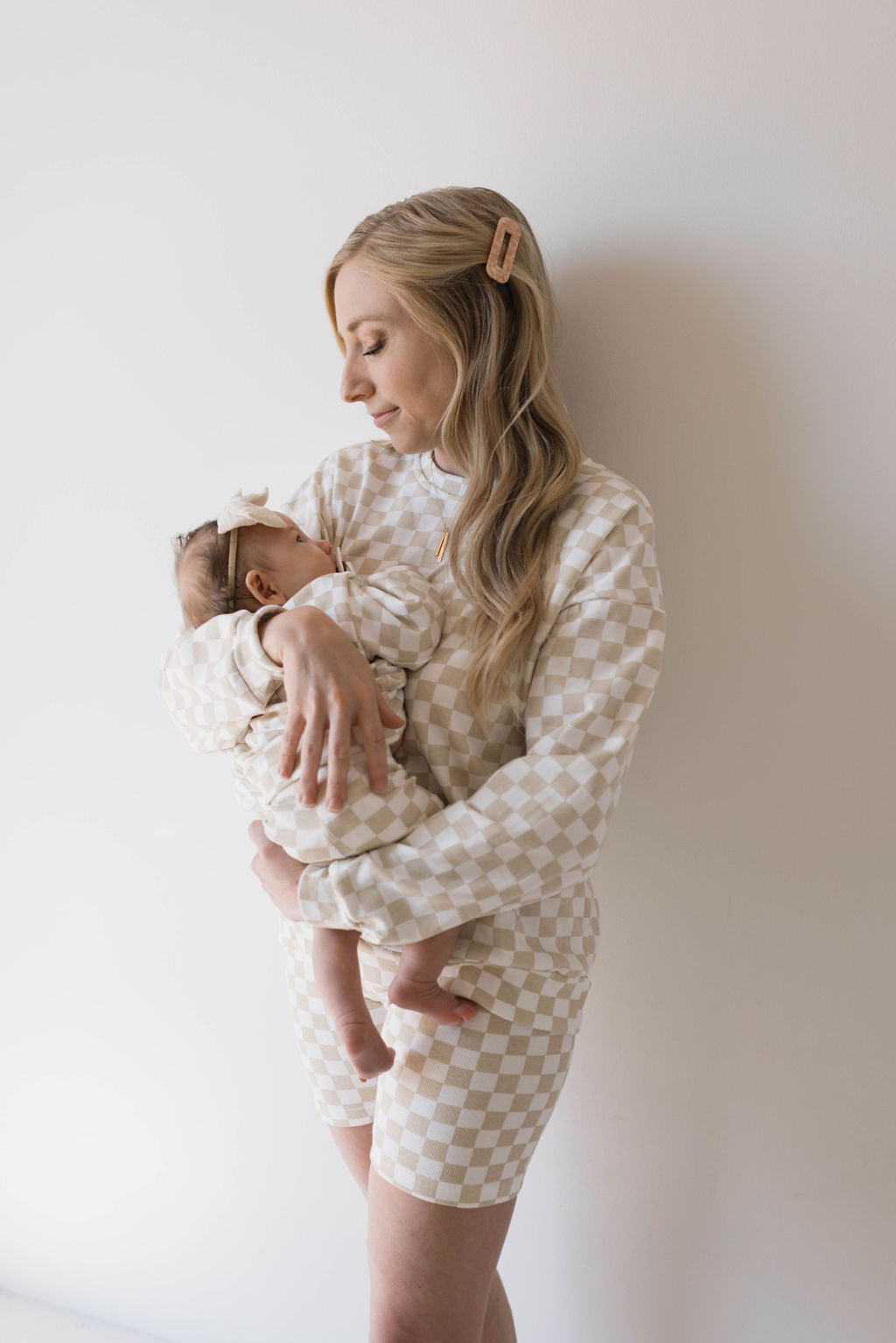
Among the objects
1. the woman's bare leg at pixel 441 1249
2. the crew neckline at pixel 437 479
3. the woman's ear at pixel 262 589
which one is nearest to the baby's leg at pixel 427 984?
the woman's bare leg at pixel 441 1249

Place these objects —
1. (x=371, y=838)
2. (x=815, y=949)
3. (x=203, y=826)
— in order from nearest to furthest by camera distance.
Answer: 1. (x=371, y=838)
2. (x=815, y=949)
3. (x=203, y=826)

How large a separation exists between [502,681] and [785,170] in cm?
76

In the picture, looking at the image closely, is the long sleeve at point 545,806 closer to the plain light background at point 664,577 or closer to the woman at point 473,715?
the woman at point 473,715

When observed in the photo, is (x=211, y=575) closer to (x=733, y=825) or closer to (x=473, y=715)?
(x=473, y=715)

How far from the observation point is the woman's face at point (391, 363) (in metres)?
1.40

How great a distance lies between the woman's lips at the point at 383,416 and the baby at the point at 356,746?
190 mm

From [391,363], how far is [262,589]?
0.35 m

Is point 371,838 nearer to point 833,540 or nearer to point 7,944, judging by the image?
point 833,540

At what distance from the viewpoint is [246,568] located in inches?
56.0

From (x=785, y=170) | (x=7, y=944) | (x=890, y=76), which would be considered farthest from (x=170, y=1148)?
(x=890, y=76)

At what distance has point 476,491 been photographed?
4.56 feet

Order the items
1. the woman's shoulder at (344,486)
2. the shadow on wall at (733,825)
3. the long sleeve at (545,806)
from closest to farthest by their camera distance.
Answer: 1. the long sleeve at (545,806)
2. the shadow on wall at (733,825)
3. the woman's shoulder at (344,486)

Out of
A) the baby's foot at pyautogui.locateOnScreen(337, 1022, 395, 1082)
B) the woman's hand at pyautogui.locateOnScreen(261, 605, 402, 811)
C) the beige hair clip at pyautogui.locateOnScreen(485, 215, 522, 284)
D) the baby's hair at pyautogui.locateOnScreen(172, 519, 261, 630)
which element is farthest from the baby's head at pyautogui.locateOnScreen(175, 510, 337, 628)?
the baby's foot at pyautogui.locateOnScreen(337, 1022, 395, 1082)

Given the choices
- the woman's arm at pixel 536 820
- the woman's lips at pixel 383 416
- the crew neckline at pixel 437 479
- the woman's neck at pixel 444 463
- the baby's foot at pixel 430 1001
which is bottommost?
the baby's foot at pixel 430 1001
